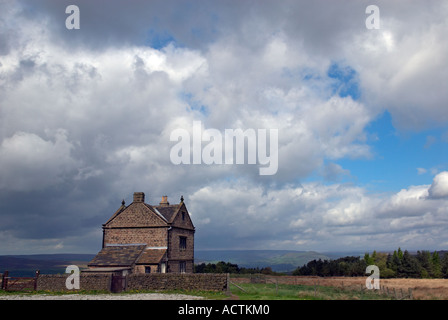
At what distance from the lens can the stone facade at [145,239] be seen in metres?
42.4

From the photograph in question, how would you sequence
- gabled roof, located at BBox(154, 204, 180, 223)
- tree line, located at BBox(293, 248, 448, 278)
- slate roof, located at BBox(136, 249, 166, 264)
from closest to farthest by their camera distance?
slate roof, located at BBox(136, 249, 166, 264) → gabled roof, located at BBox(154, 204, 180, 223) → tree line, located at BBox(293, 248, 448, 278)

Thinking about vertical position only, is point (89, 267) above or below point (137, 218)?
below

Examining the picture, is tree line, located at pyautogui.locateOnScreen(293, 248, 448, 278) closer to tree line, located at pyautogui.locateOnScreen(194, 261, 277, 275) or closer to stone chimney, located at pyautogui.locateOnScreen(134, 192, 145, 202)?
tree line, located at pyautogui.locateOnScreen(194, 261, 277, 275)

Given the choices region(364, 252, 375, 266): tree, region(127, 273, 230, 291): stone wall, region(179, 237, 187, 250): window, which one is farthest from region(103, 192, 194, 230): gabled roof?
region(364, 252, 375, 266): tree

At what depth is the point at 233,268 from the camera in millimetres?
80000

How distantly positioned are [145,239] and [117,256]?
3.74 metres

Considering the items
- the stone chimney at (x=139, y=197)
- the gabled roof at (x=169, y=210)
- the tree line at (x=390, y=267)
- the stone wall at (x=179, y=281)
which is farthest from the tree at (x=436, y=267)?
the stone chimney at (x=139, y=197)

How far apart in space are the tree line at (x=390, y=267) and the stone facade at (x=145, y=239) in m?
42.3

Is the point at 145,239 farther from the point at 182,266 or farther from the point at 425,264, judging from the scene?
the point at 425,264

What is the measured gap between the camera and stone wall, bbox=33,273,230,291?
33625mm
